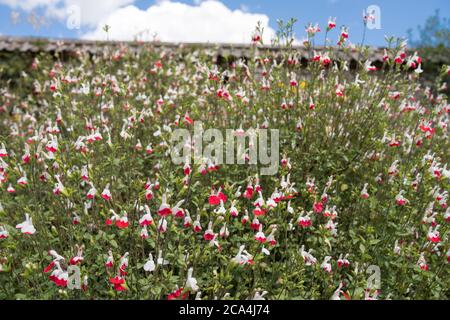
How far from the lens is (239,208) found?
316 centimetres

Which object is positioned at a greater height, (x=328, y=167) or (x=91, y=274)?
(x=328, y=167)

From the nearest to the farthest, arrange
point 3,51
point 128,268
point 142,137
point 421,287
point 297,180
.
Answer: point 128,268
point 421,287
point 297,180
point 142,137
point 3,51

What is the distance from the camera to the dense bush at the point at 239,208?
2.56 meters

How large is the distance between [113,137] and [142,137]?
55 cm

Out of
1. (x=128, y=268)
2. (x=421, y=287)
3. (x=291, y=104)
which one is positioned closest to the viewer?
(x=128, y=268)

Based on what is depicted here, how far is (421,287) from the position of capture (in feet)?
10.0

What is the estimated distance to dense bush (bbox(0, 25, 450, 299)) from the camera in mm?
2559

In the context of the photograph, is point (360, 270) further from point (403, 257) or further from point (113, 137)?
point (113, 137)

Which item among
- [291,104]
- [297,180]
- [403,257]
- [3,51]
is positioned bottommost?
[403,257]

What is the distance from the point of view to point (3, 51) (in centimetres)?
1086
